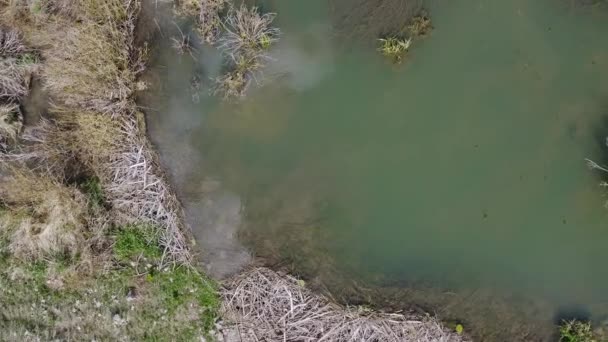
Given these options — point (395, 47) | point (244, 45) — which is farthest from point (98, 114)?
point (395, 47)

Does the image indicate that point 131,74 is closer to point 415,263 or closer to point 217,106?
point 217,106

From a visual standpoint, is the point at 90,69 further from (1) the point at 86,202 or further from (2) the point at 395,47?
(2) the point at 395,47

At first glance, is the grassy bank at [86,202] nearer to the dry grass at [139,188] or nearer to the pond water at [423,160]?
the dry grass at [139,188]

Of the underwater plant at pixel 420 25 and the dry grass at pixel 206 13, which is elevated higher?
the underwater plant at pixel 420 25

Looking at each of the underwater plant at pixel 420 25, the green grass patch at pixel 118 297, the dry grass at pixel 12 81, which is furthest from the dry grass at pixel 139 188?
the underwater plant at pixel 420 25

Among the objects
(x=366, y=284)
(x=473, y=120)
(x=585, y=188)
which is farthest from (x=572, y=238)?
(x=366, y=284)

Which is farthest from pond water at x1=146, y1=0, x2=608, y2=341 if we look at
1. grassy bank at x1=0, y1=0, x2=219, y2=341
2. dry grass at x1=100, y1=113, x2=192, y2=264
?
grassy bank at x1=0, y1=0, x2=219, y2=341
